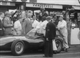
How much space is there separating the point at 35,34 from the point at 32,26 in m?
1.38

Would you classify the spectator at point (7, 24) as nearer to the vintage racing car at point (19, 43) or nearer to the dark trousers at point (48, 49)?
the vintage racing car at point (19, 43)

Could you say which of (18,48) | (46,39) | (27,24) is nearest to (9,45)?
(18,48)

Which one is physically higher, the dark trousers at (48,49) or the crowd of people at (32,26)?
the crowd of people at (32,26)

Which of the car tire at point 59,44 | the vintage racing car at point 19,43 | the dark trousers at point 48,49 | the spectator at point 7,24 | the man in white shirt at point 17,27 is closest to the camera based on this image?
the vintage racing car at point 19,43

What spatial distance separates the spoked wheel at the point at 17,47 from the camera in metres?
11.5

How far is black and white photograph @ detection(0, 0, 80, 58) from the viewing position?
38.7 feet

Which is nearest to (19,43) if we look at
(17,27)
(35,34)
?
(35,34)

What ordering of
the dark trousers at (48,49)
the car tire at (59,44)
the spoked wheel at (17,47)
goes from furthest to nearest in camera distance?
the car tire at (59,44), the dark trousers at (48,49), the spoked wheel at (17,47)

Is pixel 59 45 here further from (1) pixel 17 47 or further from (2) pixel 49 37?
(1) pixel 17 47

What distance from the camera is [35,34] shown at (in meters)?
12.9

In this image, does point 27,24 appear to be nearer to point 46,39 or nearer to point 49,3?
point 46,39

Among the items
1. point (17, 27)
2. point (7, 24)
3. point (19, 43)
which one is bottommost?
point (19, 43)

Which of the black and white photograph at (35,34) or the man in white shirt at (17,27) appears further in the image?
the man in white shirt at (17,27)

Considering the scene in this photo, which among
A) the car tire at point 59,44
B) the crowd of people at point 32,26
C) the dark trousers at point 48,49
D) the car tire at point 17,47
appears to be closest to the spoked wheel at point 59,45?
the car tire at point 59,44
